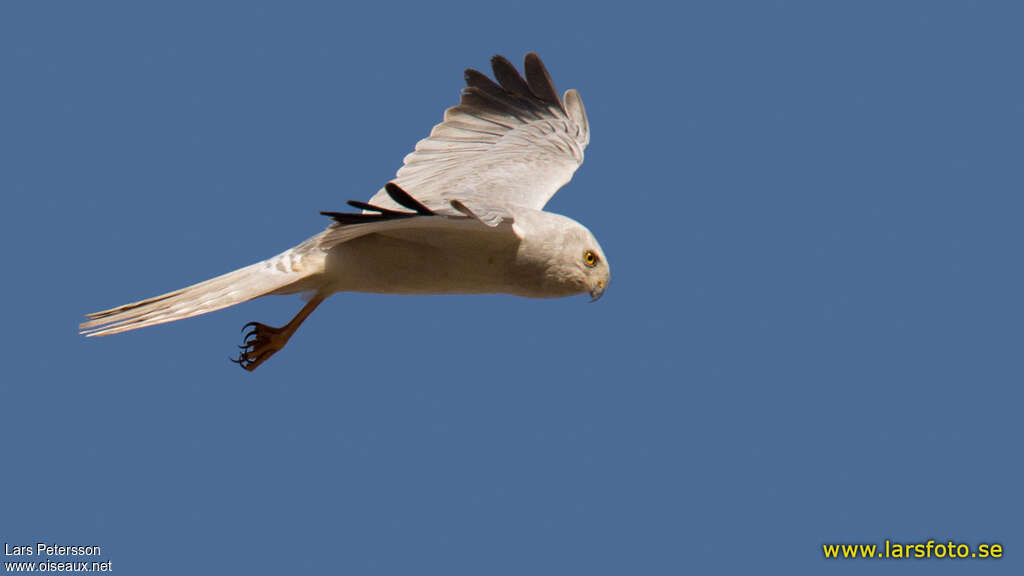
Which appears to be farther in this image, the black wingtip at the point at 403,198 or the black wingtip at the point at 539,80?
the black wingtip at the point at 539,80

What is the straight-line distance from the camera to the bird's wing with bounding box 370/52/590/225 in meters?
9.49

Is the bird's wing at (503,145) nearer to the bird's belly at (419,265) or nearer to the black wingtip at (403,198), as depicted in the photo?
the bird's belly at (419,265)

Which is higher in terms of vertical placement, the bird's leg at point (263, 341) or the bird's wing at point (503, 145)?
the bird's wing at point (503, 145)

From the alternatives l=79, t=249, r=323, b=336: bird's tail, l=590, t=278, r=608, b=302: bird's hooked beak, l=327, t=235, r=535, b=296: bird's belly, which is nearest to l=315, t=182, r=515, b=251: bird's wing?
l=327, t=235, r=535, b=296: bird's belly

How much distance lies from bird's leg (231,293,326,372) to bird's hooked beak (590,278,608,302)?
1922mm

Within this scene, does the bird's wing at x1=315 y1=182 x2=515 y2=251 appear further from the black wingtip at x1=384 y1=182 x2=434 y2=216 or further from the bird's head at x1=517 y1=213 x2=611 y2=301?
the bird's head at x1=517 y1=213 x2=611 y2=301

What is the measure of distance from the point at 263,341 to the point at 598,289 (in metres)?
2.26

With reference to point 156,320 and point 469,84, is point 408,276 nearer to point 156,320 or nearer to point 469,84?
point 156,320

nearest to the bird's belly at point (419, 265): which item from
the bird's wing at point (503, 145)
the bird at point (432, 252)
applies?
the bird at point (432, 252)

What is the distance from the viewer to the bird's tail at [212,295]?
8078 millimetres

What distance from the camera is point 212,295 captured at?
8.23 meters

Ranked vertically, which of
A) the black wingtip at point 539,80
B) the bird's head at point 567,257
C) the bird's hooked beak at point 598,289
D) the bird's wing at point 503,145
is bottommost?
the bird's hooked beak at point 598,289

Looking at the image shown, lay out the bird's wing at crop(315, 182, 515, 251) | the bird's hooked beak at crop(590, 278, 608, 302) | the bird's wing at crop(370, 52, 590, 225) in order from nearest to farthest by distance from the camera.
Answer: the bird's wing at crop(315, 182, 515, 251), the bird's hooked beak at crop(590, 278, 608, 302), the bird's wing at crop(370, 52, 590, 225)

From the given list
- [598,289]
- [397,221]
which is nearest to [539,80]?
[598,289]
